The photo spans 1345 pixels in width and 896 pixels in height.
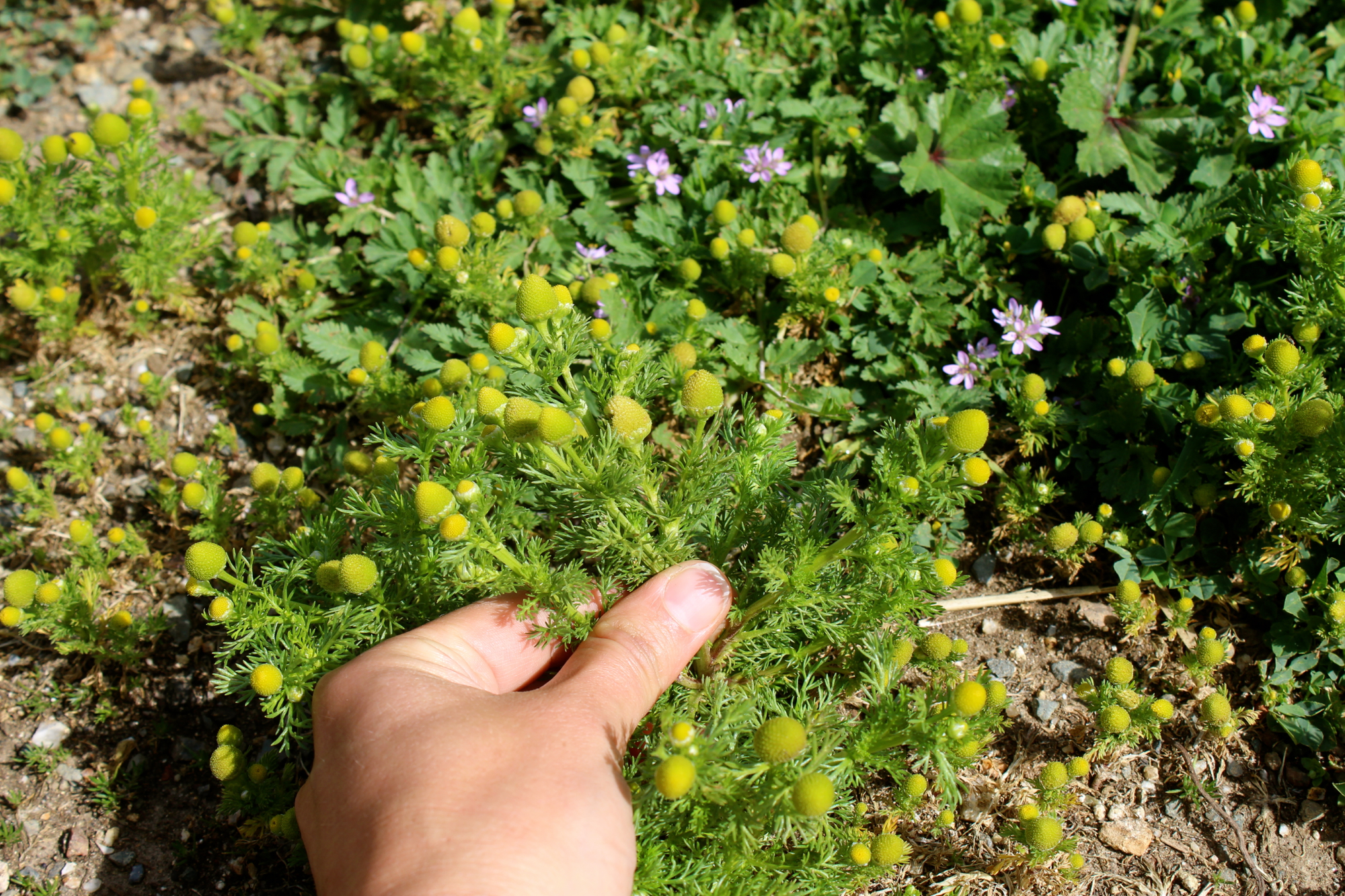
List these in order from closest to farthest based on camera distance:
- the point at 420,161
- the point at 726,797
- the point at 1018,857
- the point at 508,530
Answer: the point at 726,797 < the point at 508,530 < the point at 1018,857 < the point at 420,161

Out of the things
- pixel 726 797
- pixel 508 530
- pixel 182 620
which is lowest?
pixel 182 620

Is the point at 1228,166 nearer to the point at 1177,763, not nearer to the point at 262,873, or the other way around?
the point at 1177,763

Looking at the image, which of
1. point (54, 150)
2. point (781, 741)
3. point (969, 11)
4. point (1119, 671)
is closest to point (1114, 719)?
point (1119, 671)

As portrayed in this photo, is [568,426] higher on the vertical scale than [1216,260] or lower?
higher

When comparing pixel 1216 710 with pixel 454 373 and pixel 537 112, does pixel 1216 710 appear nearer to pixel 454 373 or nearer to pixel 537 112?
pixel 454 373

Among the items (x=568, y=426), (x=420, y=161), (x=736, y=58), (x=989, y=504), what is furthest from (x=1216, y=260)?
(x=420, y=161)

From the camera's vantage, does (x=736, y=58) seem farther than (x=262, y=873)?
Yes
